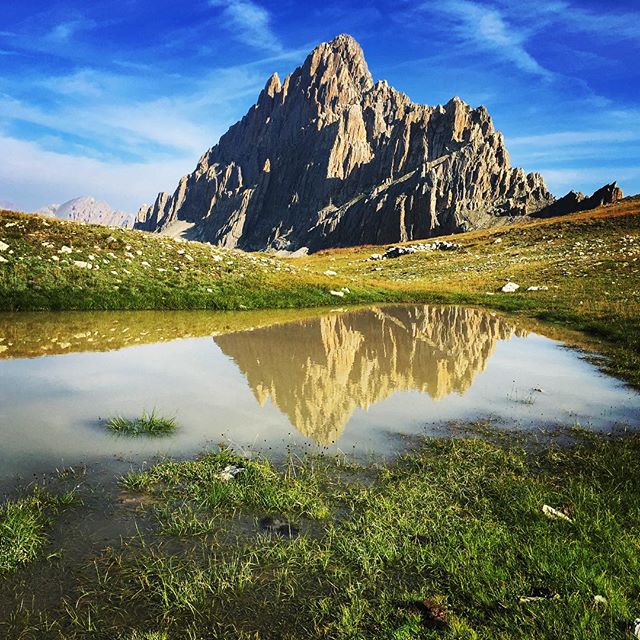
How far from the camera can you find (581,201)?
188750 mm

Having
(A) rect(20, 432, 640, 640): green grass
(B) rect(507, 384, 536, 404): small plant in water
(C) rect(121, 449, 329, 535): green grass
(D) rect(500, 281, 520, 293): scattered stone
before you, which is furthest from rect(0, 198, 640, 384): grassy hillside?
(C) rect(121, 449, 329, 535): green grass

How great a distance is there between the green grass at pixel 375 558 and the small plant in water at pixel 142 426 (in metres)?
1.48

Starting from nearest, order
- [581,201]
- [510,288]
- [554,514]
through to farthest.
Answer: [554,514]
[510,288]
[581,201]

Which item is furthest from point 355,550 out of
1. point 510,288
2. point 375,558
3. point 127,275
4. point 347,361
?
point 510,288

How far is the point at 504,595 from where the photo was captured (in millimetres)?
4090

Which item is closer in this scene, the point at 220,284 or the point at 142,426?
the point at 142,426

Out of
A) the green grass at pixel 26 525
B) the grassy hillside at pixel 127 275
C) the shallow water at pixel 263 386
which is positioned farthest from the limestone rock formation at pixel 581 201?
the green grass at pixel 26 525

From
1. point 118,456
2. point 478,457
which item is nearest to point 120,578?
point 118,456

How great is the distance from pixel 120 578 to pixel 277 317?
18188mm

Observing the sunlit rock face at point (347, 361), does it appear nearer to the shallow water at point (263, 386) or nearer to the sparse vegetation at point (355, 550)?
the shallow water at point (263, 386)

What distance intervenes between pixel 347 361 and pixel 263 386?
3.61 meters

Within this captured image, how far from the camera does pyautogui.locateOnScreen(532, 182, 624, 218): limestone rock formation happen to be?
180125mm

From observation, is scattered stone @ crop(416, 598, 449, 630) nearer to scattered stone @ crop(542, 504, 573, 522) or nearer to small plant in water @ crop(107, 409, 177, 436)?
scattered stone @ crop(542, 504, 573, 522)

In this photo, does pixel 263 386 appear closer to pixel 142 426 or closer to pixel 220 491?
pixel 142 426
